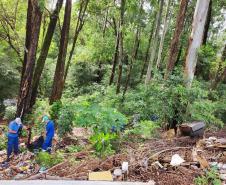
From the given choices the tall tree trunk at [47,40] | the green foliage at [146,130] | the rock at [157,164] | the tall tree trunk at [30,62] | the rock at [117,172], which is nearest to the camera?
the rock at [117,172]

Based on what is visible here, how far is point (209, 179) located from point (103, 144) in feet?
9.14

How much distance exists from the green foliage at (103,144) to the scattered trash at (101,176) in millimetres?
1241

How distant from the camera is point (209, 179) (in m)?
6.35

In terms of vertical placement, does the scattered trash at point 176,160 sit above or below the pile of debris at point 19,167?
above

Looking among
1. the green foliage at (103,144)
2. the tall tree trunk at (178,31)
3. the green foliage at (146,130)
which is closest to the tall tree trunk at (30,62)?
the tall tree trunk at (178,31)

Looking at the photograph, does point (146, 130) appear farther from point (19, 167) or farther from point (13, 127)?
point (13, 127)

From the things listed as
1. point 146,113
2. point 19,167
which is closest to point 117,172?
point 19,167

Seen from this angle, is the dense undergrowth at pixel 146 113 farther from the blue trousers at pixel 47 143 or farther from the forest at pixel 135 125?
the blue trousers at pixel 47 143

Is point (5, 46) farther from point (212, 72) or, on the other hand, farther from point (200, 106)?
point (200, 106)

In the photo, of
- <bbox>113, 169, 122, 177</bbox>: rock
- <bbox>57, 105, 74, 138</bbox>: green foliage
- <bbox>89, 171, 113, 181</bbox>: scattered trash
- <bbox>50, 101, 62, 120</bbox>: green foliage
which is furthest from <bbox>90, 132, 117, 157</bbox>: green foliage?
<bbox>50, 101, 62, 120</bbox>: green foliage

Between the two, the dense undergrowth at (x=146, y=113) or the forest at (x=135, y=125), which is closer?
the forest at (x=135, y=125)

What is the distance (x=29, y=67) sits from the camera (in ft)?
48.8

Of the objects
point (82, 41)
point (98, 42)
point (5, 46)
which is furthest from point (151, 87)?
point (82, 41)

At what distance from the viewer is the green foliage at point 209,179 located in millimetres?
6156
